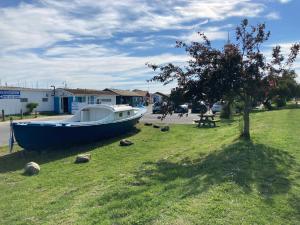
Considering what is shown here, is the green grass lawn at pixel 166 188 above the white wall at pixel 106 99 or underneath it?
underneath

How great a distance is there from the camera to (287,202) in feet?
21.0

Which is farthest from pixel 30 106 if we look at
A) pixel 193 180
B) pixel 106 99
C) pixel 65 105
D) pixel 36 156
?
pixel 193 180

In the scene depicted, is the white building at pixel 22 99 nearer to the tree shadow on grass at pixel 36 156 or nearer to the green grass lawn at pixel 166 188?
the tree shadow on grass at pixel 36 156

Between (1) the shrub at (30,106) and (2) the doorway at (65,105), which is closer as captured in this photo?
(1) the shrub at (30,106)

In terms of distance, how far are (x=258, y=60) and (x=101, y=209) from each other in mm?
8420

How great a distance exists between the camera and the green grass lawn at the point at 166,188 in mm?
5949

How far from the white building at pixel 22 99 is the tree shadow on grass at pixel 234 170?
34592 mm

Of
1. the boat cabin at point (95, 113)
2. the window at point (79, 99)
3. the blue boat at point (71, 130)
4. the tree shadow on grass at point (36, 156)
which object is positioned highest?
the window at point (79, 99)

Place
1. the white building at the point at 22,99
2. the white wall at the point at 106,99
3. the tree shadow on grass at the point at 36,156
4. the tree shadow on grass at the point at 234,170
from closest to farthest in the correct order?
the tree shadow on grass at the point at 234,170
the tree shadow on grass at the point at 36,156
the white building at the point at 22,99
the white wall at the point at 106,99

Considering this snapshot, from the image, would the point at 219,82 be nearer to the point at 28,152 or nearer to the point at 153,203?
the point at 153,203

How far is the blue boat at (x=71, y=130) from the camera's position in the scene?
48.9 feet

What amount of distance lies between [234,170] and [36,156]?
8.88 m

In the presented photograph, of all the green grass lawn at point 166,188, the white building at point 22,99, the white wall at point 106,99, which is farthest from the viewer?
the white wall at point 106,99

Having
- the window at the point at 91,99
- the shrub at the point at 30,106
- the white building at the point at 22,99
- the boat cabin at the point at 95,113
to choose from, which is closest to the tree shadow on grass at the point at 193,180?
the boat cabin at the point at 95,113
